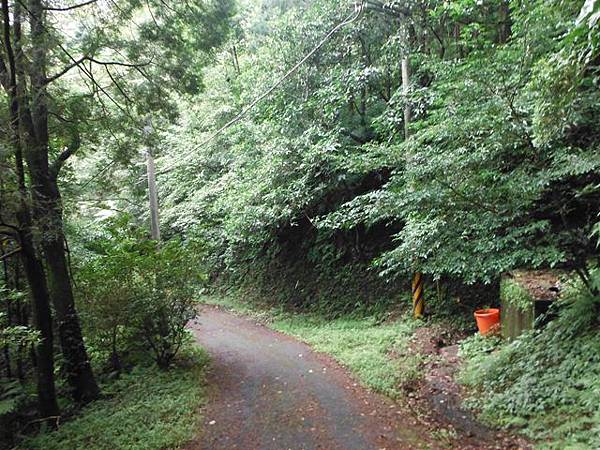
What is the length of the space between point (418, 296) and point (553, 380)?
3821mm

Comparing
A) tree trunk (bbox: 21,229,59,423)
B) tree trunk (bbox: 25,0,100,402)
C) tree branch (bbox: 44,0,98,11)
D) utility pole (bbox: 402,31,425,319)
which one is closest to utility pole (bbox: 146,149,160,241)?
tree trunk (bbox: 25,0,100,402)

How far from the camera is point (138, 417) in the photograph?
512cm

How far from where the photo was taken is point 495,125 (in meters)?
4.86

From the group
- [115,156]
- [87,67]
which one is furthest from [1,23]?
[115,156]

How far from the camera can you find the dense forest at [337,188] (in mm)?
4590

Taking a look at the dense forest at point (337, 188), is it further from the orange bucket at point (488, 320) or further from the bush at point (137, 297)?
the orange bucket at point (488, 320)

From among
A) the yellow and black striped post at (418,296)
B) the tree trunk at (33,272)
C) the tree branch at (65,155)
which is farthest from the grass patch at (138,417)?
the yellow and black striped post at (418,296)

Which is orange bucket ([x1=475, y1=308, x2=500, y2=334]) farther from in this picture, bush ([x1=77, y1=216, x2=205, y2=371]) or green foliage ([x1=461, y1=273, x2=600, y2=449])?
bush ([x1=77, y1=216, x2=205, y2=371])

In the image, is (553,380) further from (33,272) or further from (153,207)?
(153,207)

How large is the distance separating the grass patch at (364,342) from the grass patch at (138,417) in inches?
96.9

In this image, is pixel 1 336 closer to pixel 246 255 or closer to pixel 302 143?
pixel 302 143

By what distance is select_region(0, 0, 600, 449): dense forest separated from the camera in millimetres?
4590

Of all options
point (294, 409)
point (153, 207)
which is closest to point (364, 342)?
point (294, 409)

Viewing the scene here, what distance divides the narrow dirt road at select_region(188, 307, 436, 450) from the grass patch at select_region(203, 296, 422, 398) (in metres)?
0.25
